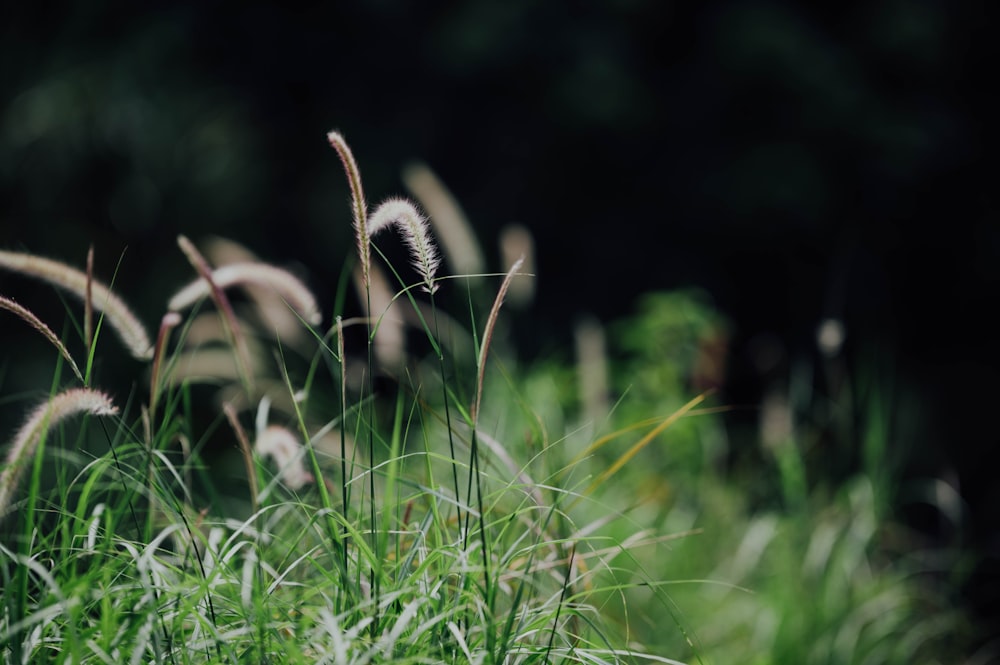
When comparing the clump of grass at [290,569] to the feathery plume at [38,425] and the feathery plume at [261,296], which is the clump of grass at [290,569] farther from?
the feathery plume at [261,296]

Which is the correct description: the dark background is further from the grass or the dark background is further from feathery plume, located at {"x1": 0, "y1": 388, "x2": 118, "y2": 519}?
feathery plume, located at {"x1": 0, "y1": 388, "x2": 118, "y2": 519}

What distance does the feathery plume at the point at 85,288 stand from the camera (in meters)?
1.32

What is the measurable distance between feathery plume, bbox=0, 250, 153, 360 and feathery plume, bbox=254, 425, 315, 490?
21 centimetres

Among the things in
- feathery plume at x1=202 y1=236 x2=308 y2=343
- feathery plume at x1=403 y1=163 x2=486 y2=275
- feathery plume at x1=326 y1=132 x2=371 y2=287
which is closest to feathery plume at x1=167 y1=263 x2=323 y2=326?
feathery plume at x1=326 y1=132 x2=371 y2=287

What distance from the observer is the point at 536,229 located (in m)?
7.01

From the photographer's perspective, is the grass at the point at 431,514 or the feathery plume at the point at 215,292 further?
the feathery plume at the point at 215,292

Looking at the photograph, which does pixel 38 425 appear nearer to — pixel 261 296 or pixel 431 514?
pixel 431 514

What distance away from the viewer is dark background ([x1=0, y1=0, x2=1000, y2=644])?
6.47 metres

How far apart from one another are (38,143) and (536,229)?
3649mm

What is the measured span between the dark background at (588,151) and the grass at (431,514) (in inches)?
76.1

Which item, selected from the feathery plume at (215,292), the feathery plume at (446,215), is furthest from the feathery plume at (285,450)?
the feathery plume at (446,215)

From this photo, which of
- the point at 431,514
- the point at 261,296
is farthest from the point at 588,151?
the point at 431,514

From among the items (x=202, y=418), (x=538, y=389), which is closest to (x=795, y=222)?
(x=538, y=389)

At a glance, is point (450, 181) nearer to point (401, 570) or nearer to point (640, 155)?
point (640, 155)
